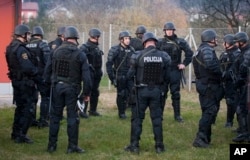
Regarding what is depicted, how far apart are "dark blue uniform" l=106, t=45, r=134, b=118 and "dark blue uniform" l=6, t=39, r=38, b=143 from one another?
2899mm

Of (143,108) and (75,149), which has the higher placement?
(143,108)

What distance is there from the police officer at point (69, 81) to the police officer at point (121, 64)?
3.39 m

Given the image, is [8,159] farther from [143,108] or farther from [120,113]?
[120,113]

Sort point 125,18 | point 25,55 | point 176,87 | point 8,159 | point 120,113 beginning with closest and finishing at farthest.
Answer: point 8,159
point 25,55
point 176,87
point 120,113
point 125,18

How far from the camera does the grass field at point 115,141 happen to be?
8375 mm

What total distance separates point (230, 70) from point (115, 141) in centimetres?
287

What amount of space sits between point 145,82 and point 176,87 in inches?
131

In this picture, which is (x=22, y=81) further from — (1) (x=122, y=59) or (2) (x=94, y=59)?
(1) (x=122, y=59)

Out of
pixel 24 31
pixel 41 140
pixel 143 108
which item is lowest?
pixel 41 140

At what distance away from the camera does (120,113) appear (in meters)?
12.5

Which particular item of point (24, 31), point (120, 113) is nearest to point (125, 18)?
point (120, 113)

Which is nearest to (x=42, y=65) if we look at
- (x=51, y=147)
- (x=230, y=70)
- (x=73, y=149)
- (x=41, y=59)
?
(x=41, y=59)

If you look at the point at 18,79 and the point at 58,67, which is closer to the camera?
the point at 58,67

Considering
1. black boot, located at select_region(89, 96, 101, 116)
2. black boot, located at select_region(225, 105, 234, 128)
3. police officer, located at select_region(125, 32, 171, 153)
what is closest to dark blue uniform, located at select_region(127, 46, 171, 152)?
police officer, located at select_region(125, 32, 171, 153)
